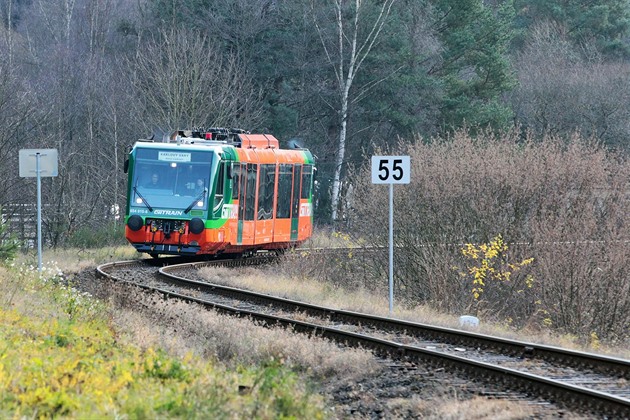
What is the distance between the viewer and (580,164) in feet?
81.4

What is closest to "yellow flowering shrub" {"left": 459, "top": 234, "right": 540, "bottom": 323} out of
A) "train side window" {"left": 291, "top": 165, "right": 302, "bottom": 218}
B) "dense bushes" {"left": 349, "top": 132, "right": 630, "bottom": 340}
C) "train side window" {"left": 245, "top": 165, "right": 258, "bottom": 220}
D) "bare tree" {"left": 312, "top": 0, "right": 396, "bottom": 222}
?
"dense bushes" {"left": 349, "top": 132, "right": 630, "bottom": 340}

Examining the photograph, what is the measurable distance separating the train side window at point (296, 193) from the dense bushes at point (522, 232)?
22.5 feet

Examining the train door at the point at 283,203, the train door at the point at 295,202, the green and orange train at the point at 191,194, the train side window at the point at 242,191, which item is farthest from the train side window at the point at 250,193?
the train door at the point at 295,202

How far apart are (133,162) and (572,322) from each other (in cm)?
1205

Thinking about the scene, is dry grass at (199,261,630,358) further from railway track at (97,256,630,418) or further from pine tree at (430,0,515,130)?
pine tree at (430,0,515,130)

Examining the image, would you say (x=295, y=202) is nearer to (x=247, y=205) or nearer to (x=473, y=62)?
(x=247, y=205)

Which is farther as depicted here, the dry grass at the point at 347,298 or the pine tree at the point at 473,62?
the pine tree at the point at 473,62

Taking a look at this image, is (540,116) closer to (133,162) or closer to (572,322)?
(133,162)

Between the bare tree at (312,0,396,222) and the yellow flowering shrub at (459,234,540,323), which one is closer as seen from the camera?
the yellow flowering shrub at (459,234,540,323)

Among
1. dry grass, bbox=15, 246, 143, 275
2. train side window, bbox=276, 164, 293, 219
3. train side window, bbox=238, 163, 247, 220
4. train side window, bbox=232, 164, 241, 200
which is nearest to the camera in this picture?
dry grass, bbox=15, 246, 143, 275

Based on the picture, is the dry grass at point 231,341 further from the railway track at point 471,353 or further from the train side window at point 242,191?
the train side window at point 242,191

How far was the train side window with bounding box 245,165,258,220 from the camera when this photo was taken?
30.7 m

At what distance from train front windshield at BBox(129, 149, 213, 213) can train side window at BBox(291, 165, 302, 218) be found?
5432 millimetres

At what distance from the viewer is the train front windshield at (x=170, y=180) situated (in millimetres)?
28766
